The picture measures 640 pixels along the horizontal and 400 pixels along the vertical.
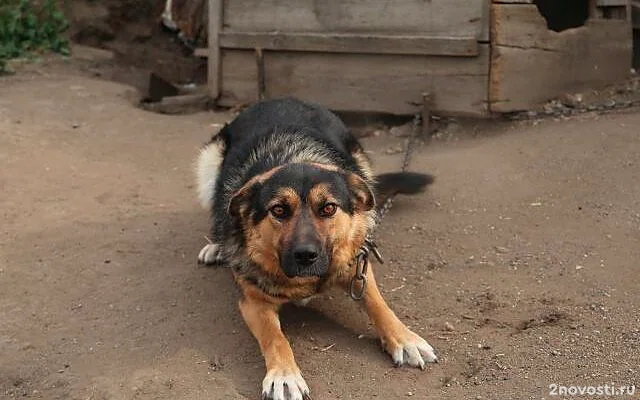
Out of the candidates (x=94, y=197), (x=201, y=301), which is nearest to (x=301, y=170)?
(x=201, y=301)

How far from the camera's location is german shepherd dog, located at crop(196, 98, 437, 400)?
11.8 feet

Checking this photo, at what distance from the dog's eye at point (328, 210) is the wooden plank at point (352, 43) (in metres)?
3.72

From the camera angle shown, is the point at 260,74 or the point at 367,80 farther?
the point at 260,74

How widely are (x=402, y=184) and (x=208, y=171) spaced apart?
1360 millimetres

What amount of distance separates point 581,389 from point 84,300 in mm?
2770

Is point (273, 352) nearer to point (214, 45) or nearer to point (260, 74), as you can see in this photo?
point (260, 74)

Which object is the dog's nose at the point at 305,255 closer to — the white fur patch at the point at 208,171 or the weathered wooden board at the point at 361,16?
the white fur patch at the point at 208,171

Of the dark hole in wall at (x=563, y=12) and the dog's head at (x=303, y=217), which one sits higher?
the dark hole in wall at (x=563, y=12)

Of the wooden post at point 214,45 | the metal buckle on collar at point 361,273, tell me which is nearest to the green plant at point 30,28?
the wooden post at point 214,45

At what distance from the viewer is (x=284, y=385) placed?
3486 mm

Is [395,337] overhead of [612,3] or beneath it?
beneath

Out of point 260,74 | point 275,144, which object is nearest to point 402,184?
point 275,144

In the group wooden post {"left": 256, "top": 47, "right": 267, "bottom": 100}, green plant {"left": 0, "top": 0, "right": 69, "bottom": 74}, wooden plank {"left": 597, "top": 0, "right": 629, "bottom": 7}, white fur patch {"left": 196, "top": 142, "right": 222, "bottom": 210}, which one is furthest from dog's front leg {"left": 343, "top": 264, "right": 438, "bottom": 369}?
green plant {"left": 0, "top": 0, "right": 69, "bottom": 74}

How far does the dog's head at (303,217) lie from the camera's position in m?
3.59
